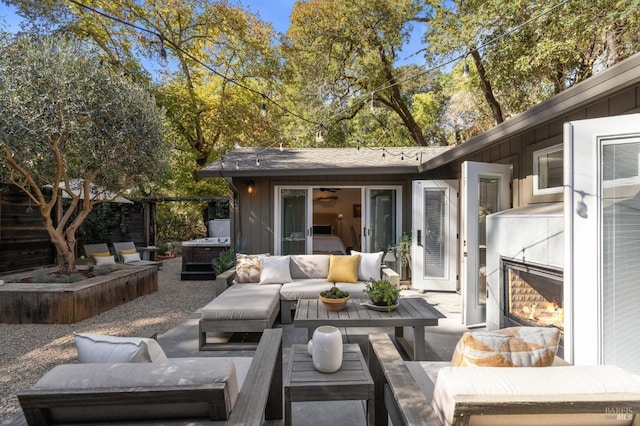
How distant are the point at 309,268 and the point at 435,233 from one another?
2.58 metres

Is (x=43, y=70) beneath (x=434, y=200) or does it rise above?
above

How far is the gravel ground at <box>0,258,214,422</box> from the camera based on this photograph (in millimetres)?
2980

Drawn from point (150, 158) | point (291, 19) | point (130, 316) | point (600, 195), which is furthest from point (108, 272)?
point (291, 19)

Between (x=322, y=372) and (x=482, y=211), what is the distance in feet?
11.7

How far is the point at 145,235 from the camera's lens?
33.4 feet

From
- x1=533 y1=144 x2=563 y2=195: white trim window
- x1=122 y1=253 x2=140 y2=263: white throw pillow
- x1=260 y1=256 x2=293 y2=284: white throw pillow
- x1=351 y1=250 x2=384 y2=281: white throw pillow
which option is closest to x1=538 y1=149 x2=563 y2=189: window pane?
x1=533 y1=144 x2=563 y2=195: white trim window

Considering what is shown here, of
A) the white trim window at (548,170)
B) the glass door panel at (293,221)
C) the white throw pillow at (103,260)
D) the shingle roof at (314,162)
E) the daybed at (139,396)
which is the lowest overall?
the white throw pillow at (103,260)

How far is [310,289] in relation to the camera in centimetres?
447

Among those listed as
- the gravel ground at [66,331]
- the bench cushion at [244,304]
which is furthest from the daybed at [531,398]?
the gravel ground at [66,331]

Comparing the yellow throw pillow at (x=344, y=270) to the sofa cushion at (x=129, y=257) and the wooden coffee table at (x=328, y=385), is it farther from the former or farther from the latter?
the sofa cushion at (x=129, y=257)

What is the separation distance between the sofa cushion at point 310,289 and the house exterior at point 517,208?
1423mm

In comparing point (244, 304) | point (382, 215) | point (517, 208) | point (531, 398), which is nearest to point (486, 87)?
point (382, 215)

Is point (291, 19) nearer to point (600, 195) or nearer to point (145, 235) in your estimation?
point (145, 235)

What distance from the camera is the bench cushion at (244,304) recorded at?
3.49 metres
